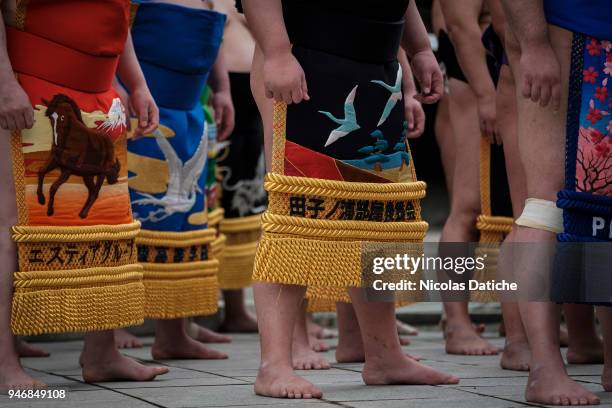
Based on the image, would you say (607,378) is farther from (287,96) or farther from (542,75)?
(287,96)

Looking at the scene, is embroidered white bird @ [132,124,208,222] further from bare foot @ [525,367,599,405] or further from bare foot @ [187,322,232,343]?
bare foot @ [525,367,599,405]

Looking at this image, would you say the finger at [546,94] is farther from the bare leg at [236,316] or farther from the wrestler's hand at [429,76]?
the bare leg at [236,316]

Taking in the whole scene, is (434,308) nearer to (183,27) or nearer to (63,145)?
A: (183,27)

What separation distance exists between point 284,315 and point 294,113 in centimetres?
57

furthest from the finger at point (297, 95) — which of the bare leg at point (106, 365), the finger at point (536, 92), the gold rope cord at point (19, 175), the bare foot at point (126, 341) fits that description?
the bare foot at point (126, 341)

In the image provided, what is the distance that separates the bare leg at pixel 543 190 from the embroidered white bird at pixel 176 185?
1716 millimetres

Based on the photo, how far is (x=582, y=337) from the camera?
13.9ft

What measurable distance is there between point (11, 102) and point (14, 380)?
2.63 feet

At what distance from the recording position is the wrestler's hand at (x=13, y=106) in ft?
11.0

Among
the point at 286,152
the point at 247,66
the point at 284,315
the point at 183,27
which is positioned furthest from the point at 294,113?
the point at 247,66

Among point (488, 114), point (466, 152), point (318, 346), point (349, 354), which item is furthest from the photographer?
point (318, 346)

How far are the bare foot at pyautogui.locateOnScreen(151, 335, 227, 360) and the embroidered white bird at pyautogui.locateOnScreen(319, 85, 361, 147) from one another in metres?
1.51

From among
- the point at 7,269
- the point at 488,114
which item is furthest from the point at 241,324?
the point at 7,269

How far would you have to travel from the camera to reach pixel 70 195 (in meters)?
3.54
